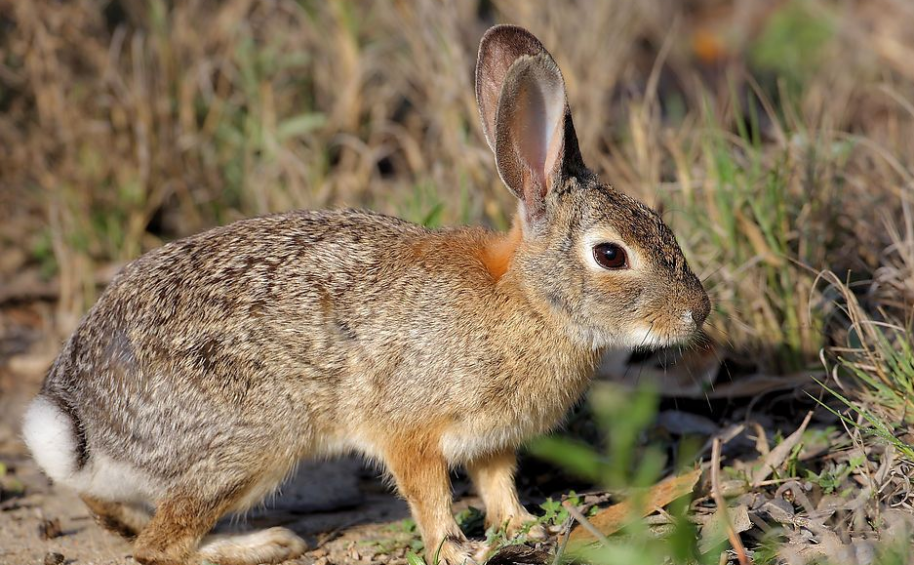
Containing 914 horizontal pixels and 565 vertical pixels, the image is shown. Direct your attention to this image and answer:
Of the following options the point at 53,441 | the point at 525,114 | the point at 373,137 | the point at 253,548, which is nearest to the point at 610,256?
the point at 525,114

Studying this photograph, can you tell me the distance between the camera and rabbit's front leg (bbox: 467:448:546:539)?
418 centimetres

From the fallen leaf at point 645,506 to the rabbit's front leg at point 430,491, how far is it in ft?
1.24

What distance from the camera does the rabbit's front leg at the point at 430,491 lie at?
390cm

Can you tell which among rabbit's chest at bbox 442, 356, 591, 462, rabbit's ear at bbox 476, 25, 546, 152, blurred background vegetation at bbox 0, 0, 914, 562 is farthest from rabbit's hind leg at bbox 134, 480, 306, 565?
blurred background vegetation at bbox 0, 0, 914, 562

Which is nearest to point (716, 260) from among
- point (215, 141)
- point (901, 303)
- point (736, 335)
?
point (736, 335)

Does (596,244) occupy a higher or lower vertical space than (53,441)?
higher

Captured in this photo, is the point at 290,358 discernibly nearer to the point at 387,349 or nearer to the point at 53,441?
the point at 387,349

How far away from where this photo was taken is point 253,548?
13.4ft

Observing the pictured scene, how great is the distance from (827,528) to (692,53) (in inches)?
225

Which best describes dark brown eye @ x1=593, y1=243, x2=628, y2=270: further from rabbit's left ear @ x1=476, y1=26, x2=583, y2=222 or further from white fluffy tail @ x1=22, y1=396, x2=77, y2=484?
white fluffy tail @ x1=22, y1=396, x2=77, y2=484

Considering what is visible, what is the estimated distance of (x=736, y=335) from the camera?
4.88m

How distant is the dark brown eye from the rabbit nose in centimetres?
30

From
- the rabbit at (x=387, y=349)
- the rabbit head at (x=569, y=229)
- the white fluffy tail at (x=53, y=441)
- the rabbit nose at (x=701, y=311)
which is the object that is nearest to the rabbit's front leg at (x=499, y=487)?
the rabbit at (x=387, y=349)

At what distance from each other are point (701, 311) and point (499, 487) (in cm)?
107
